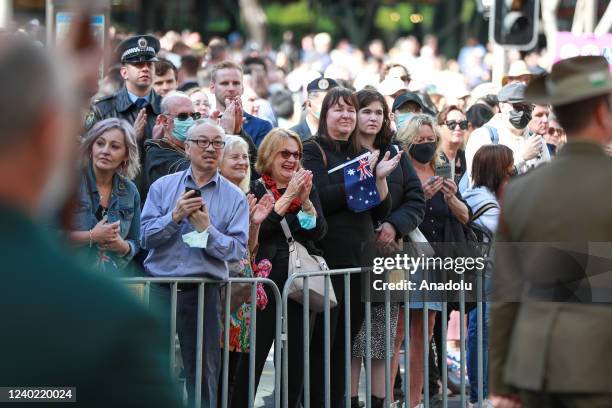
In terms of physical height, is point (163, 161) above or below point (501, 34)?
below

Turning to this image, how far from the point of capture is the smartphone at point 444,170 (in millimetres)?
9289

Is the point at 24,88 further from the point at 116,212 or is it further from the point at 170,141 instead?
the point at 170,141

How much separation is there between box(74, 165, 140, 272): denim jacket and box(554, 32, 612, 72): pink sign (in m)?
7.37

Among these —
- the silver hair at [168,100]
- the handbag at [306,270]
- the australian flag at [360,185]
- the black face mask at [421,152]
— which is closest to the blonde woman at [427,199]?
the black face mask at [421,152]

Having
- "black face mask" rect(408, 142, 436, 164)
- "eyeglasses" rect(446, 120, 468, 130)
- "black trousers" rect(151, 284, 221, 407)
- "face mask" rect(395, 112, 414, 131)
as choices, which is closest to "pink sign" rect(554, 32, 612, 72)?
"eyeglasses" rect(446, 120, 468, 130)

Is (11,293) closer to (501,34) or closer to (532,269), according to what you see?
(532,269)

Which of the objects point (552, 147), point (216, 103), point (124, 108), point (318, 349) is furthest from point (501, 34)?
point (318, 349)

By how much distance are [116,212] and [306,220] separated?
115cm

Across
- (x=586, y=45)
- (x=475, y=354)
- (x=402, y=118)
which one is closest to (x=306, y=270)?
(x=475, y=354)

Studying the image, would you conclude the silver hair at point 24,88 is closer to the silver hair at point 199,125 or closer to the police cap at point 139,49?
the silver hair at point 199,125

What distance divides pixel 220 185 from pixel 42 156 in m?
5.58

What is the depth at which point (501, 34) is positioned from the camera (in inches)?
550

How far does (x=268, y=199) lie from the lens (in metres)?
7.87

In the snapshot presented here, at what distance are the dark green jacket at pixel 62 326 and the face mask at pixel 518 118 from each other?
→ 8.89 metres
